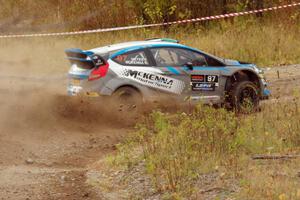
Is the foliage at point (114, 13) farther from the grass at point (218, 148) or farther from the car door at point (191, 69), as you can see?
the grass at point (218, 148)

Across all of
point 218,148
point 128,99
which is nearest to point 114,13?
point 128,99

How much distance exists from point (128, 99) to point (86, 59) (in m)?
1.11

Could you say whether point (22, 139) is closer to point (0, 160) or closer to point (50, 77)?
point (0, 160)

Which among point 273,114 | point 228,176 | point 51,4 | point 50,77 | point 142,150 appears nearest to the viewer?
point 228,176

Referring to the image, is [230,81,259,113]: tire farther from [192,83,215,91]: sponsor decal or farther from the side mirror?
the side mirror

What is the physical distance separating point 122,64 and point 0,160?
12.2 ft

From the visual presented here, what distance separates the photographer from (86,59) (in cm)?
1410

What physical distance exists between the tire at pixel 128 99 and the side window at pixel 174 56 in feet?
2.53

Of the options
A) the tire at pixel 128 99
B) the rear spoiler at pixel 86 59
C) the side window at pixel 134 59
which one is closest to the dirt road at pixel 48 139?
the tire at pixel 128 99

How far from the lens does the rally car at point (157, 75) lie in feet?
46.0

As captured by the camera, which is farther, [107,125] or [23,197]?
[107,125]

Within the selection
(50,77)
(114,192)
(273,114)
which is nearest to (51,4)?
(50,77)

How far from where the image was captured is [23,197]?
934cm

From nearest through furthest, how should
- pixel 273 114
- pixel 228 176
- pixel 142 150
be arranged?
pixel 228 176 → pixel 142 150 → pixel 273 114
